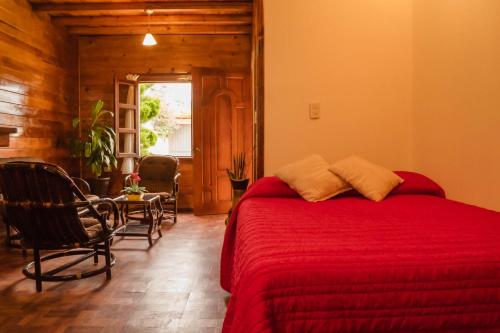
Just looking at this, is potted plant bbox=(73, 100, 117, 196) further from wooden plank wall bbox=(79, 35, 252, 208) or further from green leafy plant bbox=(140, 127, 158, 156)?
green leafy plant bbox=(140, 127, 158, 156)

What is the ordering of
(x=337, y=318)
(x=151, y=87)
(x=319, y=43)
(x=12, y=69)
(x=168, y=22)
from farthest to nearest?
(x=151, y=87)
(x=168, y=22)
(x=12, y=69)
(x=319, y=43)
(x=337, y=318)

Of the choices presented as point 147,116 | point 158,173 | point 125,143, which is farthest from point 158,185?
point 147,116

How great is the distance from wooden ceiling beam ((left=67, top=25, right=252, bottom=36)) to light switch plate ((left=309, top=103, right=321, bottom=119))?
10.3 feet

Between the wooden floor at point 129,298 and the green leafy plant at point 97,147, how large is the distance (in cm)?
193

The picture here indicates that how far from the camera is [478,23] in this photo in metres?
2.27

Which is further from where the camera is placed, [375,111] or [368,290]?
[375,111]

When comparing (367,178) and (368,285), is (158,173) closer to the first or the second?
(367,178)

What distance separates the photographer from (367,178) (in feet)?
7.87

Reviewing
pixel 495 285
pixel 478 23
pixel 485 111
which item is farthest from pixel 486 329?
pixel 478 23

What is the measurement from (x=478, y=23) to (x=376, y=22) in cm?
81

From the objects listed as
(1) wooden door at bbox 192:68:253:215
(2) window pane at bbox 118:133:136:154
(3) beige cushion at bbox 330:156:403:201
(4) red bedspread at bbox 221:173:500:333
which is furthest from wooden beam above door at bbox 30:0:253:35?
(4) red bedspread at bbox 221:173:500:333

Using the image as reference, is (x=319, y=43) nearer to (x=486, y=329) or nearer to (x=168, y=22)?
Result: (x=486, y=329)

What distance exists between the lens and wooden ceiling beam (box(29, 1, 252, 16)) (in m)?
4.90

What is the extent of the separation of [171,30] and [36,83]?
1935 mm
